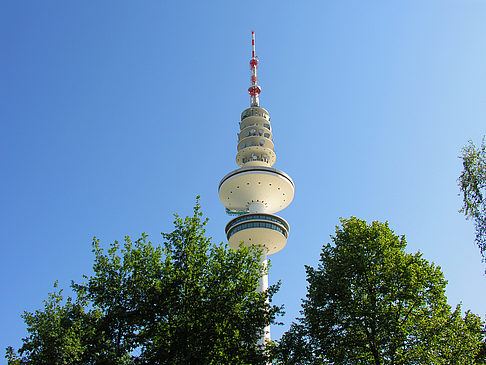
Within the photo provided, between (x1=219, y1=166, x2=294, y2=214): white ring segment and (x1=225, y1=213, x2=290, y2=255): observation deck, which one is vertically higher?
(x1=219, y1=166, x2=294, y2=214): white ring segment

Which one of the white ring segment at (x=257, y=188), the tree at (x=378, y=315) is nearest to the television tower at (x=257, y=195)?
the white ring segment at (x=257, y=188)

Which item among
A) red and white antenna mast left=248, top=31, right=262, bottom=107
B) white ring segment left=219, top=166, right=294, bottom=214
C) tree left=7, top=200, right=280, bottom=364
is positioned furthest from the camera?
red and white antenna mast left=248, top=31, right=262, bottom=107

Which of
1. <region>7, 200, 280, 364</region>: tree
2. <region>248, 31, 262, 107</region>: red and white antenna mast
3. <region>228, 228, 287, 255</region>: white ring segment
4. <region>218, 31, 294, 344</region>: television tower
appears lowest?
<region>7, 200, 280, 364</region>: tree

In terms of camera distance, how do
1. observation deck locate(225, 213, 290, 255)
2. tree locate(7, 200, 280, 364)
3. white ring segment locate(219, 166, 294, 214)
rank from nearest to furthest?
tree locate(7, 200, 280, 364), observation deck locate(225, 213, 290, 255), white ring segment locate(219, 166, 294, 214)

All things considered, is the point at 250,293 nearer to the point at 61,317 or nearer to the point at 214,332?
the point at 214,332

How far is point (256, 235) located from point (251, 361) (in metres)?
35.9

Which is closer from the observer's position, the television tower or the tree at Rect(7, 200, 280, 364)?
the tree at Rect(7, 200, 280, 364)

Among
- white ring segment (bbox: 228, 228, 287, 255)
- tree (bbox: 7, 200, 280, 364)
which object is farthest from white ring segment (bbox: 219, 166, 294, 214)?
tree (bbox: 7, 200, 280, 364)

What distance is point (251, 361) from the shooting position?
2073cm

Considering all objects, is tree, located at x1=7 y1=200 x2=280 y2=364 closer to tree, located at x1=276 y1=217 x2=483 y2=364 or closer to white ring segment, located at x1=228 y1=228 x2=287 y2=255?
tree, located at x1=276 y1=217 x2=483 y2=364

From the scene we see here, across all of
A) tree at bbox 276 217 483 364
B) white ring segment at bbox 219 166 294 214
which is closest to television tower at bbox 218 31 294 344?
white ring segment at bbox 219 166 294 214

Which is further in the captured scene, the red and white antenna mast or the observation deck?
the red and white antenna mast

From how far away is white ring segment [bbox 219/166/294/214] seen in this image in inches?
2309

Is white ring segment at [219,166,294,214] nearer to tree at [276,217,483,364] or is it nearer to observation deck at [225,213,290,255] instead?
observation deck at [225,213,290,255]
